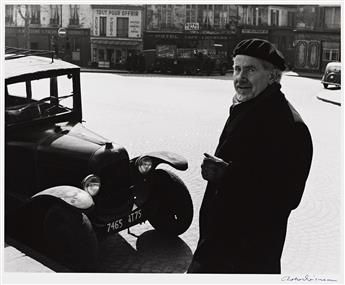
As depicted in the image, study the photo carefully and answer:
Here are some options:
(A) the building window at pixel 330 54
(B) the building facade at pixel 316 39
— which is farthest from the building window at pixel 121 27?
(A) the building window at pixel 330 54

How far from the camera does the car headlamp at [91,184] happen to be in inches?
172

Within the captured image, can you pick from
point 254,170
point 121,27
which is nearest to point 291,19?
point 121,27

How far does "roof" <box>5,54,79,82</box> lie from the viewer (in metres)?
4.82

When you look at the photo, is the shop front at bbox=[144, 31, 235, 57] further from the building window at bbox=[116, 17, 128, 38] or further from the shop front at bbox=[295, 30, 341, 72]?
the shop front at bbox=[295, 30, 341, 72]

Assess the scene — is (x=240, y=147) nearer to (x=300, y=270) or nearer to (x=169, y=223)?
(x=300, y=270)

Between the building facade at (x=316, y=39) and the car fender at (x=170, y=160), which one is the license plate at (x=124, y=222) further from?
the building facade at (x=316, y=39)

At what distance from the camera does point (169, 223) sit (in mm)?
5074

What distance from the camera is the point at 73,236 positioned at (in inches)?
160

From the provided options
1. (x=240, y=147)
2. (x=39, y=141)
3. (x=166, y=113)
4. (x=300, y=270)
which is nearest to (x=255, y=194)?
(x=240, y=147)

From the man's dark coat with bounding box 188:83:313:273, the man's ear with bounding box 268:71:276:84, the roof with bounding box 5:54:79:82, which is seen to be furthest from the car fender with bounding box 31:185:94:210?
the man's ear with bounding box 268:71:276:84

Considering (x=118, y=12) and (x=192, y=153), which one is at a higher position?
(x=118, y=12)

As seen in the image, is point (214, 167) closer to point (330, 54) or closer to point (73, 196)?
Answer: point (73, 196)

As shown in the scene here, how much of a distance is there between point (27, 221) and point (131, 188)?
1.12m

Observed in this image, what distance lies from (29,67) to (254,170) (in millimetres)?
3171
